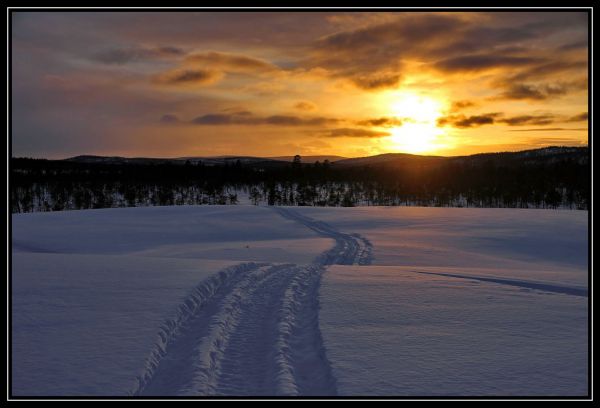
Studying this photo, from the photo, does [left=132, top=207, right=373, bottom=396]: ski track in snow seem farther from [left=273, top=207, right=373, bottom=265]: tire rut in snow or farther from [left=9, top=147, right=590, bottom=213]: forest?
[left=9, top=147, right=590, bottom=213]: forest

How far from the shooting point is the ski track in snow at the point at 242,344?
4.77 meters

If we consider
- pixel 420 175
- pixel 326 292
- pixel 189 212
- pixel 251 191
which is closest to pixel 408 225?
pixel 189 212

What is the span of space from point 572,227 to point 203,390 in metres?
24.9

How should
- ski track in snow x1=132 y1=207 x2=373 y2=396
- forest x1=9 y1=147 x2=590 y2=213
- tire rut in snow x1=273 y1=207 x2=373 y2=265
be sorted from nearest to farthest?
1. ski track in snow x1=132 y1=207 x2=373 y2=396
2. tire rut in snow x1=273 y1=207 x2=373 y2=265
3. forest x1=9 y1=147 x2=590 y2=213

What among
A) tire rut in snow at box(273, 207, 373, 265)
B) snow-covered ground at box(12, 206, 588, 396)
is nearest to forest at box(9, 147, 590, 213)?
tire rut in snow at box(273, 207, 373, 265)

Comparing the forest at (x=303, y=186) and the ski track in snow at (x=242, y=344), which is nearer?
the ski track in snow at (x=242, y=344)

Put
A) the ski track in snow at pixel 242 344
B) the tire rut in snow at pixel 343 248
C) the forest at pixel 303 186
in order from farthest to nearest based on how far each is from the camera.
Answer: the forest at pixel 303 186 < the tire rut in snow at pixel 343 248 < the ski track in snow at pixel 242 344

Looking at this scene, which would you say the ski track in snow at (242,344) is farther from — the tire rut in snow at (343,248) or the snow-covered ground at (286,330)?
the tire rut in snow at (343,248)

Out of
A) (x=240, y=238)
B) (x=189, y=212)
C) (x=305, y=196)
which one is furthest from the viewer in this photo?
(x=305, y=196)

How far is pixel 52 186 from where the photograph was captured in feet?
291

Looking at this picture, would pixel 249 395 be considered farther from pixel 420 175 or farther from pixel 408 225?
pixel 420 175

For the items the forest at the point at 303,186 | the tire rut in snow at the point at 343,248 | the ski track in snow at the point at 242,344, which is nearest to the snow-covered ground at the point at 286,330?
the ski track in snow at the point at 242,344

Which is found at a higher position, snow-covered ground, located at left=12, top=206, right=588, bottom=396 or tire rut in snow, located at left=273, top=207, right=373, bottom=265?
snow-covered ground, located at left=12, top=206, right=588, bottom=396

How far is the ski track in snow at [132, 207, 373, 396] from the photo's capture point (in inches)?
188
